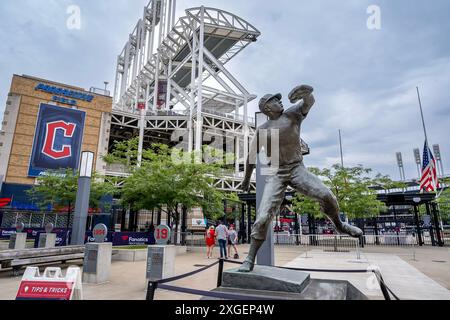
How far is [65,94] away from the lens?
28.3 meters

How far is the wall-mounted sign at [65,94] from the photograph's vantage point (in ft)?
89.9

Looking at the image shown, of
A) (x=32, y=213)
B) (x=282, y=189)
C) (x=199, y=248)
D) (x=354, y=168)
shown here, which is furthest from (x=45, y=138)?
(x=282, y=189)

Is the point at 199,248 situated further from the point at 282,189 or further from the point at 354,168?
the point at 282,189

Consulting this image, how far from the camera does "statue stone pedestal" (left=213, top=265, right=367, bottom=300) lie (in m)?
3.49

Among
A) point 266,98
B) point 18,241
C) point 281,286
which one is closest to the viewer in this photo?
point 281,286

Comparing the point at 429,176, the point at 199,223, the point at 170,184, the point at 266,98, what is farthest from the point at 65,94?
the point at 429,176

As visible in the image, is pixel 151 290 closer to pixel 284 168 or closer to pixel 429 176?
pixel 284 168

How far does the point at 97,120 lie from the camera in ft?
96.4

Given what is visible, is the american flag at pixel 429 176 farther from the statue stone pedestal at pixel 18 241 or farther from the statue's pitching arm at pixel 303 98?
the statue stone pedestal at pixel 18 241

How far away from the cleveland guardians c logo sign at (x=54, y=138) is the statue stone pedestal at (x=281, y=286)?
27696mm

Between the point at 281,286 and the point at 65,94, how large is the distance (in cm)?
3101

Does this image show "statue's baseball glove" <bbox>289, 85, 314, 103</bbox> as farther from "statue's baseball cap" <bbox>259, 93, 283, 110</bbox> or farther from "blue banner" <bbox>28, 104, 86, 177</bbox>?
"blue banner" <bbox>28, 104, 86, 177</bbox>

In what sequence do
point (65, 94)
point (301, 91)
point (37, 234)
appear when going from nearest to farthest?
point (301, 91) < point (37, 234) < point (65, 94)

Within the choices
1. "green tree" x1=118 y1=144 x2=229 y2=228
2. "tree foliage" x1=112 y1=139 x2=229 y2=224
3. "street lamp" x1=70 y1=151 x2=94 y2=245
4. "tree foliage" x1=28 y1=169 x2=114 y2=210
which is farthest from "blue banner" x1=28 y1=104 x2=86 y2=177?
"street lamp" x1=70 y1=151 x2=94 y2=245
